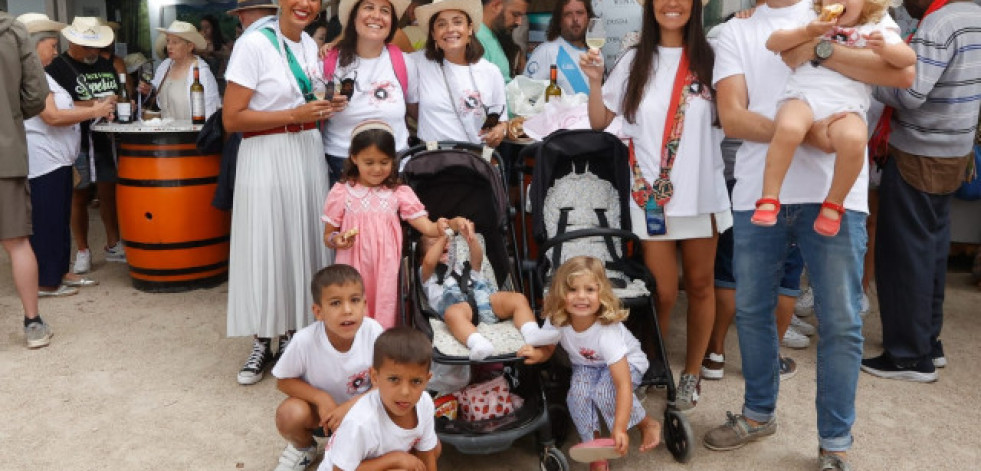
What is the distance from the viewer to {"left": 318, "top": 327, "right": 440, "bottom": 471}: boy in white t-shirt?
2.38 m

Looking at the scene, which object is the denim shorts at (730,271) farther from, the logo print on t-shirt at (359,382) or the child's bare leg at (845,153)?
the logo print on t-shirt at (359,382)

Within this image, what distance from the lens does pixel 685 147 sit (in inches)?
128

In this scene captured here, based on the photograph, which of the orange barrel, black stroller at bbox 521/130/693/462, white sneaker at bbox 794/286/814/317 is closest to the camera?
black stroller at bbox 521/130/693/462

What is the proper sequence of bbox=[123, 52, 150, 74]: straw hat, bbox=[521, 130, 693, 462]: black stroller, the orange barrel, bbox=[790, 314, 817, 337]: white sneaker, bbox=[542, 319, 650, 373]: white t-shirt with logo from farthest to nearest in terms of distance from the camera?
bbox=[123, 52, 150, 74]: straw hat, the orange barrel, bbox=[790, 314, 817, 337]: white sneaker, bbox=[521, 130, 693, 462]: black stroller, bbox=[542, 319, 650, 373]: white t-shirt with logo

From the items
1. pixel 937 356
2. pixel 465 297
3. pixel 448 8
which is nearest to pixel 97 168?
pixel 448 8

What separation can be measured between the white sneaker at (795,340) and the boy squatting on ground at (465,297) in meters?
1.84

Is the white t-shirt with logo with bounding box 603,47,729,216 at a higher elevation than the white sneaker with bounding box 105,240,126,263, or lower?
higher

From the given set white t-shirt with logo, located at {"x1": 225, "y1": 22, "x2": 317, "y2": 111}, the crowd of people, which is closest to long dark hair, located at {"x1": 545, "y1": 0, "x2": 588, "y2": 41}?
the crowd of people

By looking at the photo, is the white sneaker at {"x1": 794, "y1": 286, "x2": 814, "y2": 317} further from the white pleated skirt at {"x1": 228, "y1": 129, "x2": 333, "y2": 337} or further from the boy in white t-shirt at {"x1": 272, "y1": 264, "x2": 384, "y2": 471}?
the boy in white t-shirt at {"x1": 272, "y1": 264, "x2": 384, "y2": 471}

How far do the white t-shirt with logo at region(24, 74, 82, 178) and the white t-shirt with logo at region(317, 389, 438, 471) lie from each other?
356 centimetres

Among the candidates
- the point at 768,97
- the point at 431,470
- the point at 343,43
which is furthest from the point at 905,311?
the point at 343,43

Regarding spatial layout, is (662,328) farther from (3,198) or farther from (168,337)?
(3,198)

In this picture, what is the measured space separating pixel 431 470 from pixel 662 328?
147cm

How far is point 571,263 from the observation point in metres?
3.00
